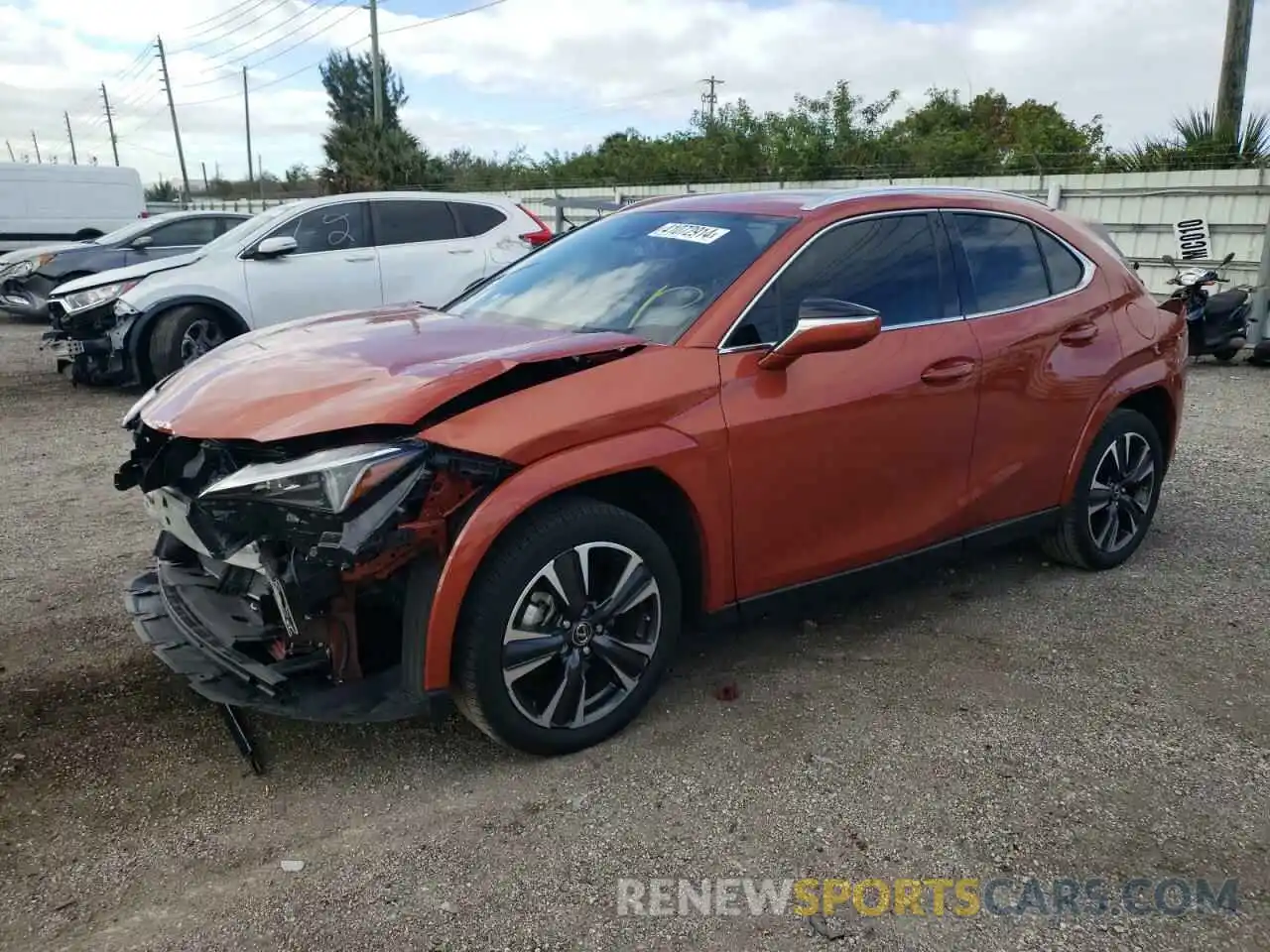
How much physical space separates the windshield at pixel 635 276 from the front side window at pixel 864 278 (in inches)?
5.9

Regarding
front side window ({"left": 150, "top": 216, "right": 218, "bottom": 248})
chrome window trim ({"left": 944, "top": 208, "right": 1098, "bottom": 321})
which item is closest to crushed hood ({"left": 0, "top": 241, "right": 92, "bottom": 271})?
front side window ({"left": 150, "top": 216, "right": 218, "bottom": 248})

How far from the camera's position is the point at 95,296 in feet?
27.6

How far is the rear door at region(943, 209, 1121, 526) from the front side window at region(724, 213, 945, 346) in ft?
0.66

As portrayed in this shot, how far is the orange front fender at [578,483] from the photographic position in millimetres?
2676

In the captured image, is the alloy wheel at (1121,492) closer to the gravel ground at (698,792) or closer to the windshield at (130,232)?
the gravel ground at (698,792)

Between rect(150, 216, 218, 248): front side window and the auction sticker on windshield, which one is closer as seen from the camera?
the auction sticker on windshield

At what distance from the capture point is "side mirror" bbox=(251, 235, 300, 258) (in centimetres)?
852

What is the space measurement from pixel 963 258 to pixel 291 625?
9.40 ft

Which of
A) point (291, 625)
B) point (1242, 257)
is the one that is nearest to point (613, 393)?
point (291, 625)

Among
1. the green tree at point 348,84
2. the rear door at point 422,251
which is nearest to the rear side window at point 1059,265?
the rear door at point 422,251

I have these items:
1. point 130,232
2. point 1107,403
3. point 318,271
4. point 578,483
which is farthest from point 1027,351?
point 130,232

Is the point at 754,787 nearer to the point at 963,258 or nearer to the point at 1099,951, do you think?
the point at 1099,951

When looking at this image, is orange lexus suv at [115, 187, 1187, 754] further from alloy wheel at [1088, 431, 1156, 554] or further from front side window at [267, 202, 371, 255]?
front side window at [267, 202, 371, 255]

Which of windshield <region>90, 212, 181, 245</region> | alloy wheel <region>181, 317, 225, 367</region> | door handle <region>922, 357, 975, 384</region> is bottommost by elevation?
door handle <region>922, 357, 975, 384</region>
